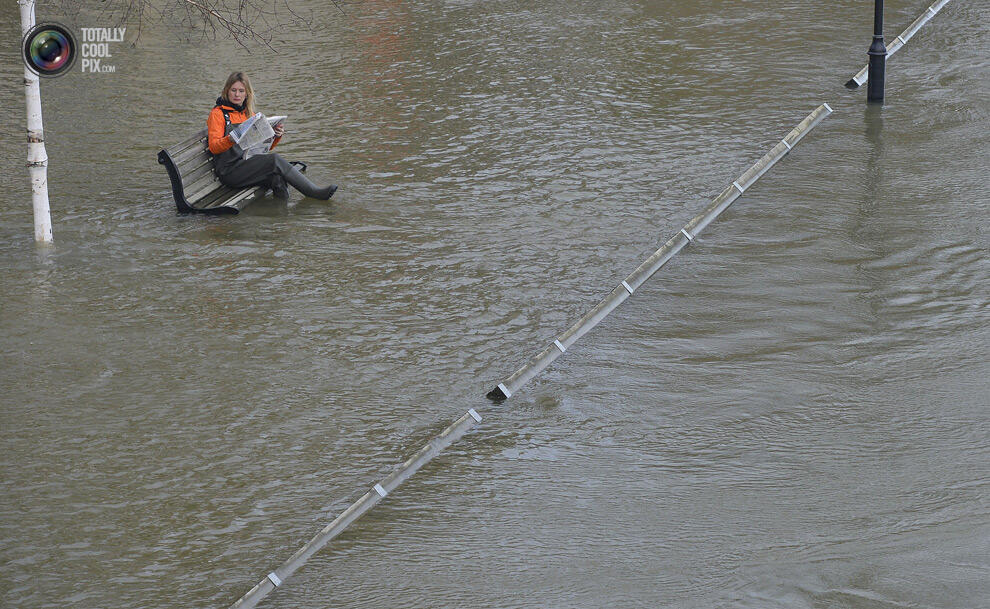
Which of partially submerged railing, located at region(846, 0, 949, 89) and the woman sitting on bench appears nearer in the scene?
the woman sitting on bench

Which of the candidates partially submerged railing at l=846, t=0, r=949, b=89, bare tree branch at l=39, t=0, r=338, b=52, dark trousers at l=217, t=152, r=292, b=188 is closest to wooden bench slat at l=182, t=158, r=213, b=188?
dark trousers at l=217, t=152, r=292, b=188

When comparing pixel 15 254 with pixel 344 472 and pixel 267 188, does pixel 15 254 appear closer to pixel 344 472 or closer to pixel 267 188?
pixel 267 188

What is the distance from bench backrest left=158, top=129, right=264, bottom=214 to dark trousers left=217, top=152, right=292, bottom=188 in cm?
9

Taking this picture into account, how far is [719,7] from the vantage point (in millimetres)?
17672

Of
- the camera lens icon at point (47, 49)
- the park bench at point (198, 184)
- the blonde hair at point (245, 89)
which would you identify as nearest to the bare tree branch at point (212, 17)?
the camera lens icon at point (47, 49)

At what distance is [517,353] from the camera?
780 cm

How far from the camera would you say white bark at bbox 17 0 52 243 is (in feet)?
30.7

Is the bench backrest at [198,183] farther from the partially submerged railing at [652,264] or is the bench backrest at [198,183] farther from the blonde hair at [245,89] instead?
the partially submerged railing at [652,264]

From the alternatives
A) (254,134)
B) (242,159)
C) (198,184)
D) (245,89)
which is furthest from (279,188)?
(245,89)

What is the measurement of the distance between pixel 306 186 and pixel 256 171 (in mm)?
497

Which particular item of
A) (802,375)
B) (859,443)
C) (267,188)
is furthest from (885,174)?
(267,188)

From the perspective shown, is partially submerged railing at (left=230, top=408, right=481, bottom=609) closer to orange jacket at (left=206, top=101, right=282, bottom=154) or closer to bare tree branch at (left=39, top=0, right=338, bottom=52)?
orange jacket at (left=206, top=101, right=282, bottom=154)

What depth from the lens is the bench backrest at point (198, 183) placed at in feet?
33.6

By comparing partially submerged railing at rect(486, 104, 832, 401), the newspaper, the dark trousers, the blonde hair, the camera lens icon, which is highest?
the camera lens icon
